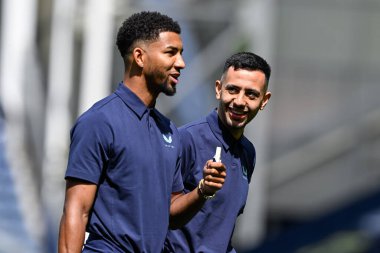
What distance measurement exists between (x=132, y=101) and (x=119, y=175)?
0.42 m

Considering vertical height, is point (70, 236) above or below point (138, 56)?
below

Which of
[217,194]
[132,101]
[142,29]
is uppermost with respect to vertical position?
[142,29]

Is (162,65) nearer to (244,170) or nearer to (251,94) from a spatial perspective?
(251,94)

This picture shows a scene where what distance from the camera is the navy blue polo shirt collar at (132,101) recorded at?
278 inches

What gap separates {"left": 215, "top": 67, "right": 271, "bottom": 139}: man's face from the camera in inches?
299

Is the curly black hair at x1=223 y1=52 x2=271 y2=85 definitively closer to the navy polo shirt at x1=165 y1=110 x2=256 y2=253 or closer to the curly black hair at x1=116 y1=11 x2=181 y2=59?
the navy polo shirt at x1=165 y1=110 x2=256 y2=253

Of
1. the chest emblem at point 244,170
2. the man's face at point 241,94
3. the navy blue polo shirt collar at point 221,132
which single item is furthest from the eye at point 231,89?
the chest emblem at point 244,170

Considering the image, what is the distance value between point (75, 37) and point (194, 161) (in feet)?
34.9

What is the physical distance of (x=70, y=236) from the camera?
22.0 ft

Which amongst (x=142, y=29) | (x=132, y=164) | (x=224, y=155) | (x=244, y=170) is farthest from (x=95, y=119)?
(x=244, y=170)

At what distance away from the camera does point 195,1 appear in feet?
64.0

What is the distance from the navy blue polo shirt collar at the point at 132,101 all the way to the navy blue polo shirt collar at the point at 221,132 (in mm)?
819

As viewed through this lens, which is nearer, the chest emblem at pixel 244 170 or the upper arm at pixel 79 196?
the upper arm at pixel 79 196

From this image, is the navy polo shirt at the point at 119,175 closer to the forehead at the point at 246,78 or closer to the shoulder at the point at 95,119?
the shoulder at the point at 95,119
